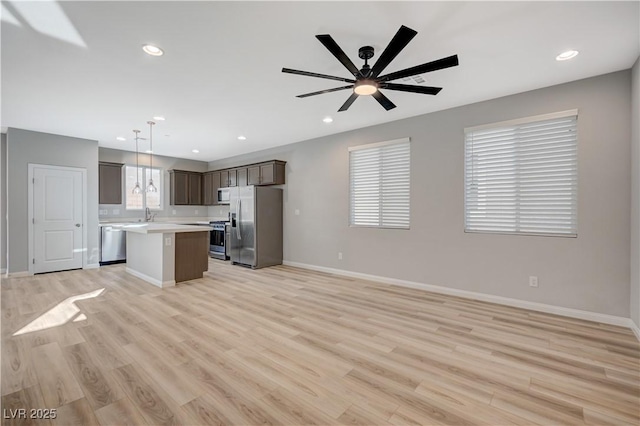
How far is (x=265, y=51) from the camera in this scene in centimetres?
275

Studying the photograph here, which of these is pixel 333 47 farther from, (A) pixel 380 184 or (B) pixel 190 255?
(B) pixel 190 255

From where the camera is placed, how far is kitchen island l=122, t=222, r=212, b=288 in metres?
4.67

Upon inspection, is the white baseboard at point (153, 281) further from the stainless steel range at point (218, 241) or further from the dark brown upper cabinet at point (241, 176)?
the dark brown upper cabinet at point (241, 176)

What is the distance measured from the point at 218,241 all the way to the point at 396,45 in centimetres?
639

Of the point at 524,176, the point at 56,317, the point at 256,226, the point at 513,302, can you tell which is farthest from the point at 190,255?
the point at 524,176

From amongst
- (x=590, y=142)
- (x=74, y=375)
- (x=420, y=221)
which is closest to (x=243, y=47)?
(x=74, y=375)

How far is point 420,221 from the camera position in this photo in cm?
452

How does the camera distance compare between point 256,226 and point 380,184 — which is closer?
point 380,184

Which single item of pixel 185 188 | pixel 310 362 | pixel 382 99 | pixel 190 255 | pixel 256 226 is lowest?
pixel 310 362

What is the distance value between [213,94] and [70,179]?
4.28 meters

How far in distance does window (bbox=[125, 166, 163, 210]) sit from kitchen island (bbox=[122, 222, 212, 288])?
7.65 feet

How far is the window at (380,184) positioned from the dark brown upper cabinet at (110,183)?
567cm

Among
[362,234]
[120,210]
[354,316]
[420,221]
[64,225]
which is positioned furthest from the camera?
[120,210]

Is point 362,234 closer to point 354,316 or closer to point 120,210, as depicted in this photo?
point 354,316
